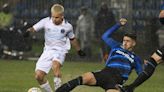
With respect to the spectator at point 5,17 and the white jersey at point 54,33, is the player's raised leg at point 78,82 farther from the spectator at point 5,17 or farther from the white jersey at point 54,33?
the spectator at point 5,17

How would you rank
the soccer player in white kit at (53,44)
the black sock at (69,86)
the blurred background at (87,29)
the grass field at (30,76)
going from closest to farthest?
the black sock at (69,86)
the soccer player in white kit at (53,44)
the grass field at (30,76)
the blurred background at (87,29)

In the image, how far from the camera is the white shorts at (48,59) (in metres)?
15.1

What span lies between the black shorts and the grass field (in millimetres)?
2541

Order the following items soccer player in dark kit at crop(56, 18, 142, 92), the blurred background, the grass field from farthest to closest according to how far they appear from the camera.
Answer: the blurred background < the grass field < soccer player in dark kit at crop(56, 18, 142, 92)

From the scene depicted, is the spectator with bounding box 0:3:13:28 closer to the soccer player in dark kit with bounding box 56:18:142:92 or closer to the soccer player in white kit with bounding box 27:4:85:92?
the soccer player in white kit with bounding box 27:4:85:92

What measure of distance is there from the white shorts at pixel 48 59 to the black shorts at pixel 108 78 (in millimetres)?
→ 2337

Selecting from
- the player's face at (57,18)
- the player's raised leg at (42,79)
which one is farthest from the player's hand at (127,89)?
the player's face at (57,18)

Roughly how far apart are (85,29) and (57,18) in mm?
13603

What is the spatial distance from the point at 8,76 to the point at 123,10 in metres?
10.2

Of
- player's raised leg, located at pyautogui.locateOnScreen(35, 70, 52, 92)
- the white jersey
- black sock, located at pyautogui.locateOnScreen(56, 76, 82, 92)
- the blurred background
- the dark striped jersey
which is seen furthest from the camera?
the blurred background

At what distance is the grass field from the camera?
17.4m

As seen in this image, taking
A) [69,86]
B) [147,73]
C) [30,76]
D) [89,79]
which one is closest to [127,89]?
[147,73]

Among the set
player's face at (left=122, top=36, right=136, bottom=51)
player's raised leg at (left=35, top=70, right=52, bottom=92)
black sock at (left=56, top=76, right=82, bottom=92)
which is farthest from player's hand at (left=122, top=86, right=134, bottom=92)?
player's raised leg at (left=35, top=70, right=52, bottom=92)

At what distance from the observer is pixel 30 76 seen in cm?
2083
